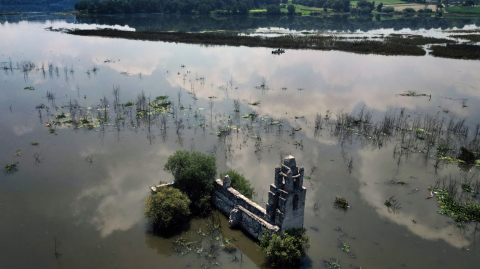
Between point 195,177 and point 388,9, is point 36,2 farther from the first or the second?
point 195,177

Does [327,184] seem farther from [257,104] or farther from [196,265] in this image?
[257,104]

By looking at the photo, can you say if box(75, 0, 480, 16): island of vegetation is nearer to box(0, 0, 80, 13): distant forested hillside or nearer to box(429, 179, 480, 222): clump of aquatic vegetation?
box(0, 0, 80, 13): distant forested hillside

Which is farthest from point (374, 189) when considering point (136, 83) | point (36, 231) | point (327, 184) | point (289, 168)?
point (136, 83)

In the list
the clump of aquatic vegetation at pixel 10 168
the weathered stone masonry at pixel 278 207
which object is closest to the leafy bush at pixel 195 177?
the weathered stone masonry at pixel 278 207

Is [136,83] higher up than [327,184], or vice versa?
[136,83]

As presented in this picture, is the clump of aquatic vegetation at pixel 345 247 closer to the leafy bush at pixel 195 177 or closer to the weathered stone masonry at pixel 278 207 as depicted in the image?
the weathered stone masonry at pixel 278 207

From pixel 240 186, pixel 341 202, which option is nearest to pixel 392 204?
pixel 341 202

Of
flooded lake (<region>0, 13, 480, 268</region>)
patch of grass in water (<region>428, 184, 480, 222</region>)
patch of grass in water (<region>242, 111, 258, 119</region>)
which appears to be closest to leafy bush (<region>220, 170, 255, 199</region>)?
flooded lake (<region>0, 13, 480, 268</region>)

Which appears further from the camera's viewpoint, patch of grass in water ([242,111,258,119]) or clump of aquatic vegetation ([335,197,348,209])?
patch of grass in water ([242,111,258,119])
